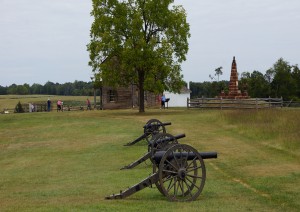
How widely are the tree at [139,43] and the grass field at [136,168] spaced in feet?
24.4

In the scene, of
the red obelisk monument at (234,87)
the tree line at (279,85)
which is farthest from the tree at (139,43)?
the tree line at (279,85)

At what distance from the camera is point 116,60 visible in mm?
44188

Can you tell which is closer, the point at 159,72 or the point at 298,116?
the point at 298,116

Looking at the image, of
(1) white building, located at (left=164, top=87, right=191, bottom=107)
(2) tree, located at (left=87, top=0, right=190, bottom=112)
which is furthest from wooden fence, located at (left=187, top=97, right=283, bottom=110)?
(1) white building, located at (left=164, top=87, right=191, bottom=107)

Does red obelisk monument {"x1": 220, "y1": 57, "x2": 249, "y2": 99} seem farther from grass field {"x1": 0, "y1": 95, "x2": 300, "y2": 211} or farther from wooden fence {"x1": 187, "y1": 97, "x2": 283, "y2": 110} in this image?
grass field {"x1": 0, "y1": 95, "x2": 300, "y2": 211}

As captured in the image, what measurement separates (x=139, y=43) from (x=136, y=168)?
2511cm

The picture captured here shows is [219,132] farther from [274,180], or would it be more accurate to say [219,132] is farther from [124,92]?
[124,92]

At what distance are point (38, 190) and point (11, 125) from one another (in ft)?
85.9

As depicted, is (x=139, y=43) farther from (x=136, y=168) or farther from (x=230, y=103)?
(x=136, y=168)

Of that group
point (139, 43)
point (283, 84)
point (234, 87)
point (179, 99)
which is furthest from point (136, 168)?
point (283, 84)

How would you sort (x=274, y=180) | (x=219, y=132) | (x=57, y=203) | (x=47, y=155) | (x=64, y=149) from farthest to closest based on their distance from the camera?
1. (x=219, y=132)
2. (x=64, y=149)
3. (x=47, y=155)
4. (x=274, y=180)
5. (x=57, y=203)

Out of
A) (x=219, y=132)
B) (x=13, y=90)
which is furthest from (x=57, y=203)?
(x=13, y=90)

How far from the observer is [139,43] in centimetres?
4072

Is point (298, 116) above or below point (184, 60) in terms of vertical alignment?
below
